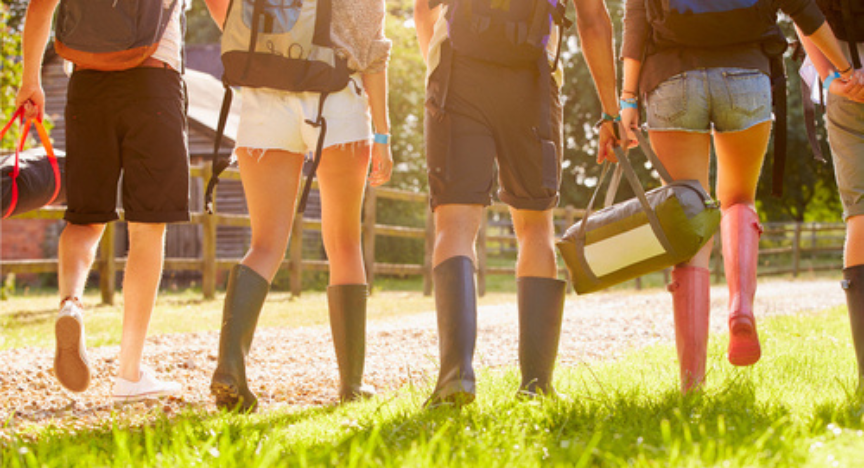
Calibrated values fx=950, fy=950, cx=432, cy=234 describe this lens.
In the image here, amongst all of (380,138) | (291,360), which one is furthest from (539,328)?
(291,360)

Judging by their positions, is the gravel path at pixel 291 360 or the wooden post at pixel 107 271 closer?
the gravel path at pixel 291 360

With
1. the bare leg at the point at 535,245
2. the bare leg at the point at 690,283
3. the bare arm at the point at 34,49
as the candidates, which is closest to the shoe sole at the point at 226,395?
the bare leg at the point at 535,245

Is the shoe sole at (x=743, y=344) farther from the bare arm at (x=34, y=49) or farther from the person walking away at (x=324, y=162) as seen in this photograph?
the bare arm at (x=34, y=49)

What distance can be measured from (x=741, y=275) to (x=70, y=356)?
2282 mm

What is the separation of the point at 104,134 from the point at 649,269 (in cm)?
193

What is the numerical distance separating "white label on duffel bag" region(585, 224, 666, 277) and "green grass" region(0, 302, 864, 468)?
0.39 m

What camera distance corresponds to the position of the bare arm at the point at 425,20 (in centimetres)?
319

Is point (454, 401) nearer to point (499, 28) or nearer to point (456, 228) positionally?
point (456, 228)

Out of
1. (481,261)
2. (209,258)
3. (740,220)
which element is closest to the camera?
(740,220)

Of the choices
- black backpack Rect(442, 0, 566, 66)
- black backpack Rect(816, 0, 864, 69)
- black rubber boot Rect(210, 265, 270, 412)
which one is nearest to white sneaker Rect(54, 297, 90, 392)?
black rubber boot Rect(210, 265, 270, 412)

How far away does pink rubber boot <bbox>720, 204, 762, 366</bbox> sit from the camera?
3.10 metres

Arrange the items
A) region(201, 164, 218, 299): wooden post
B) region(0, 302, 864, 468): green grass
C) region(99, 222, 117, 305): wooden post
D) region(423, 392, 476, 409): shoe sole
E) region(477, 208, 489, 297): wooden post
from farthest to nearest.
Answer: region(477, 208, 489, 297): wooden post, region(201, 164, 218, 299): wooden post, region(99, 222, 117, 305): wooden post, region(423, 392, 476, 409): shoe sole, region(0, 302, 864, 468): green grass

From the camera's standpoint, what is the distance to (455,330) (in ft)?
9.32

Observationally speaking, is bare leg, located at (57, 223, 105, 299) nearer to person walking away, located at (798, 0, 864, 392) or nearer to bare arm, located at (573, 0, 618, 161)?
bare arm, located at (573, 0, 618, 161)
